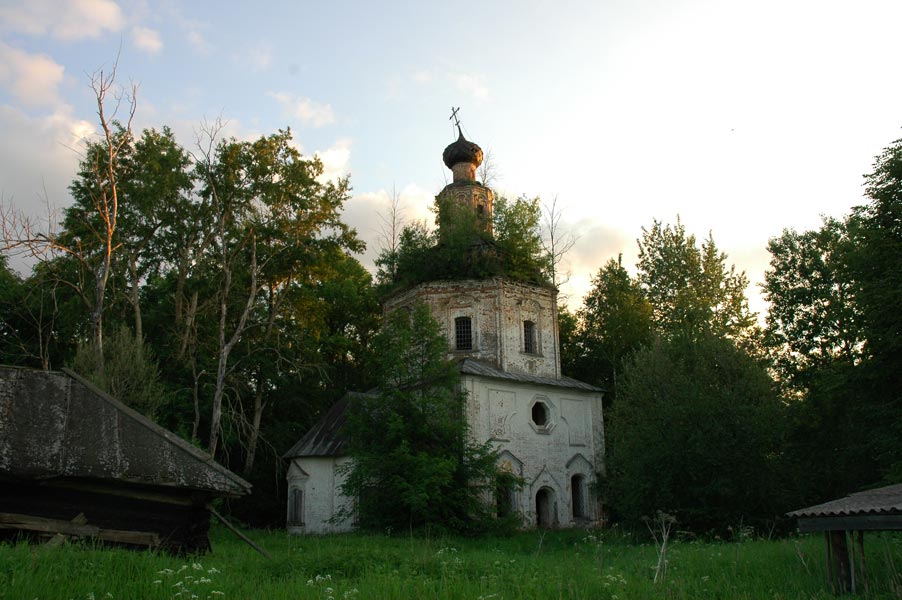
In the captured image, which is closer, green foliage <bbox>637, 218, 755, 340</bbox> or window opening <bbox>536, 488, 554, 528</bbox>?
window opening <bbox>536, 488, 554, 528</bbox>

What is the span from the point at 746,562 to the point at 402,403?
1041 cm

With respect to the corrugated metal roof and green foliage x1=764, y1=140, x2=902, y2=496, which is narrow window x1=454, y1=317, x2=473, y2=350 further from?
the corrugated metal roof

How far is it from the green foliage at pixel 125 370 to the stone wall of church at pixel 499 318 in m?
9.76

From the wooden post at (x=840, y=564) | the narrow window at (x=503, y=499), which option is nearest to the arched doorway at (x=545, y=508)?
the narrow window at (x=503, y=499)

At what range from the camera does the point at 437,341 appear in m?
20.0

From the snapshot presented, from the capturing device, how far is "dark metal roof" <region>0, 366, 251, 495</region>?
9516mm

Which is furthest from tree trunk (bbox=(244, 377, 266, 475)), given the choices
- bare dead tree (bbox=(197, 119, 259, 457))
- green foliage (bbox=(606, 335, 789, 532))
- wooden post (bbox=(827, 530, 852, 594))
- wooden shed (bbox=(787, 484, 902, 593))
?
wooden post (bbox=(827, 530, 852, 594))

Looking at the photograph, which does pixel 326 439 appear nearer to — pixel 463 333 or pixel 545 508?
pixel 463 333

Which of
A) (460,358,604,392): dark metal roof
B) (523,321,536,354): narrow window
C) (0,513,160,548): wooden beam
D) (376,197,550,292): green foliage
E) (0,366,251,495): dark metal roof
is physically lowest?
(0,513,160,548): wooden beam

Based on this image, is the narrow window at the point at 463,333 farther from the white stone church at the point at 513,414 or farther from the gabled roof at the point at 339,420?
the gabled roof at the point at 339,420

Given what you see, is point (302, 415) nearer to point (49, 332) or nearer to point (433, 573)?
point (49, 332)

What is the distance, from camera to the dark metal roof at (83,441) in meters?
9.52

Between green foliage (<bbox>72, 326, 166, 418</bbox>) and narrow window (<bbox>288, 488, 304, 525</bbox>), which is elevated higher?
green foliage (<bbox>72, 326, 166, 418</bbox>)

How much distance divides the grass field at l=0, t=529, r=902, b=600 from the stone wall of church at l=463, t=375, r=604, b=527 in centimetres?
1194
